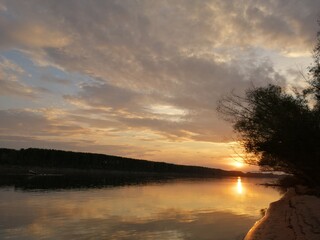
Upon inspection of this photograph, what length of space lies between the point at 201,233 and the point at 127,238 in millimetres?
6205

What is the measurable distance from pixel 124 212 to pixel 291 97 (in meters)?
21.0

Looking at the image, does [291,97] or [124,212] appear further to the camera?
[124,212]

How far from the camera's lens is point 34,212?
40.4 meters

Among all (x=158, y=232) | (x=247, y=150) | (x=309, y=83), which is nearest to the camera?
(x=158, y=232)

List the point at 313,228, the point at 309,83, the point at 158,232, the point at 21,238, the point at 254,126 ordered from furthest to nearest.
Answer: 1. the point at 254,126
2. the point at 309,83
3. the point at 158,232
4. the point at 21,238
5. the point at 313,228

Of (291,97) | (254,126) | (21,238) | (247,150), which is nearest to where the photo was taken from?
(21,238)

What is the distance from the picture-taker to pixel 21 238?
26.2 m

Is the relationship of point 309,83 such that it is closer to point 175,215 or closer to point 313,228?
point 313,228

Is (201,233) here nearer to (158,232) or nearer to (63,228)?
(158,232)

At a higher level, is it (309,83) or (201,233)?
(309,83)

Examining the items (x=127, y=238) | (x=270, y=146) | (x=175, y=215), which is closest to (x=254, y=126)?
(x=270, y=146)

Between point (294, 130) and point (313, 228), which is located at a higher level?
point (294, 130)

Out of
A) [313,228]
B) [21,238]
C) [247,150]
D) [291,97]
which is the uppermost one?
[291,97]

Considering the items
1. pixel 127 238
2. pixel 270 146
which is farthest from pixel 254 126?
pixel 127 238
